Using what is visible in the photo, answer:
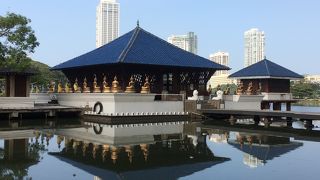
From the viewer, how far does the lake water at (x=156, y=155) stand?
10.0 metres

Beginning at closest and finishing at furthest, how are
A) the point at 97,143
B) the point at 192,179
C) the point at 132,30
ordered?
the point at 192,179, the point at 97,143, the point at 132,30

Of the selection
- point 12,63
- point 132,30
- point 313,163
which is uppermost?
point 132,30

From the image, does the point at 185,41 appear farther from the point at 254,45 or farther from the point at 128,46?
the point at 128,46

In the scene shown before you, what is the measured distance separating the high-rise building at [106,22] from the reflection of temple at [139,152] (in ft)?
284

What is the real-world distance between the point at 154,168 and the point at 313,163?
467cm

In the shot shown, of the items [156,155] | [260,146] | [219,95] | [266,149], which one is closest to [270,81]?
[219,95]

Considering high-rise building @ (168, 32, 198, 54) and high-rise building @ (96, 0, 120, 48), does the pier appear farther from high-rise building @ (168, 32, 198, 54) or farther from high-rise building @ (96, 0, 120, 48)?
high-rise building @ (168, 32, 198, 54)

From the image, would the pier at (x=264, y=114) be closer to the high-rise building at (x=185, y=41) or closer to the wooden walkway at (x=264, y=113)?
the wooden walkway at (x=264, y=113)

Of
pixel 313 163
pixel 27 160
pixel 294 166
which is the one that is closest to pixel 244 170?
pixel 294 166

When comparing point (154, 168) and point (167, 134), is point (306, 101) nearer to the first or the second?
point (167, 134)

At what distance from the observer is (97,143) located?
50.1ft

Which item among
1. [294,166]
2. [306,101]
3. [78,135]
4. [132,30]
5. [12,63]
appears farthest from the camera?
[306,101]

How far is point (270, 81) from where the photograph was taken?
36.3 meters

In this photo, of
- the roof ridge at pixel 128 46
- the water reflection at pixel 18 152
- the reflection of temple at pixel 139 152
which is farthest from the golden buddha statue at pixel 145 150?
the roof ridge at pixel 128 46
